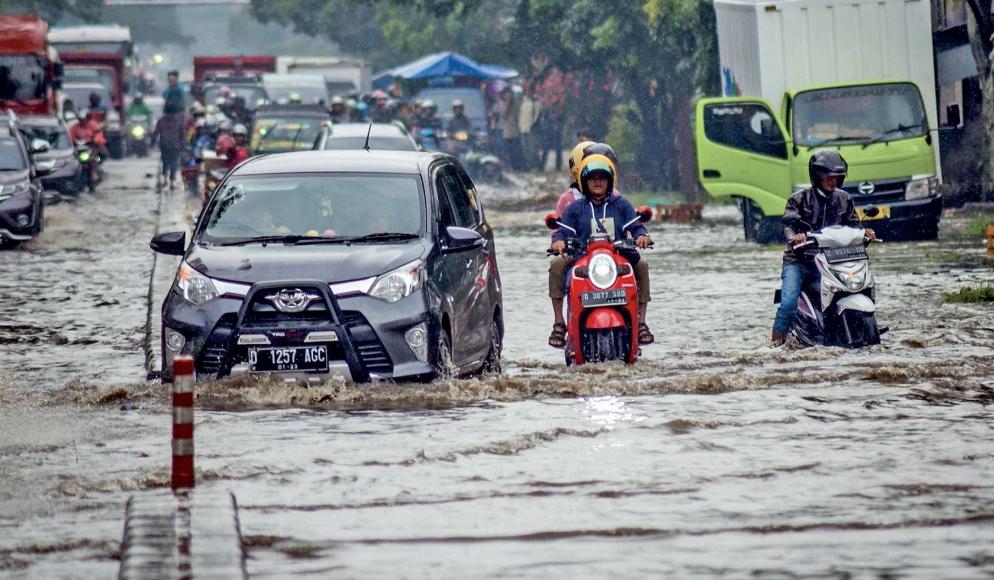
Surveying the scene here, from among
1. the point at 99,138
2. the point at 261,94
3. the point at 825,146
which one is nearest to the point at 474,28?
the point at 261,94

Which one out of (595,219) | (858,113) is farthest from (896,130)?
(595,219)

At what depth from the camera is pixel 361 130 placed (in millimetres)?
29562

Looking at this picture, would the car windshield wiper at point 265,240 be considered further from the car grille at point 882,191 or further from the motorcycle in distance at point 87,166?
the motorcycle in distance at point 87,166

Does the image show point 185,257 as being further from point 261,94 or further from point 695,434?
point 261,94

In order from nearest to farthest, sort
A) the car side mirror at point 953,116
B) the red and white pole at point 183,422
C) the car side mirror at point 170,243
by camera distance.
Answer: the red and white pole at point 183,422 → the car side mirror at point 170,243 → the car side mirror at point 953,116

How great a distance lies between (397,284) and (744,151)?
13152mm

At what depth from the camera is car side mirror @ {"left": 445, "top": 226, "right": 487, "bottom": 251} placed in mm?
12016

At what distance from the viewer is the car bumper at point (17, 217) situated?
2572cm

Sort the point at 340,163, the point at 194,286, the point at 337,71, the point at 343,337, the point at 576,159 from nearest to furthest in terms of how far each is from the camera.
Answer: the point at 343,337 → the point at 194,286 → the point at 340,163 → the point at 576,159 → the point at 337,71

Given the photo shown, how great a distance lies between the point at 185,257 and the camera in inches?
476

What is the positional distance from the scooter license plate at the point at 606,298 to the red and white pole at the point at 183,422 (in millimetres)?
4314

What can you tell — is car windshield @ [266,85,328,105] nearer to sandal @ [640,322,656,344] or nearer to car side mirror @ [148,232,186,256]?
sandal @ [640,322,656,344]

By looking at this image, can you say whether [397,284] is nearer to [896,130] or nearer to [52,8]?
[896,130]

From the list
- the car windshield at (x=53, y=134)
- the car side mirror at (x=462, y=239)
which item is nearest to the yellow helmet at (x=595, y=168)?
the car side mirror at (x=462, y=239)
